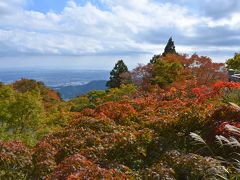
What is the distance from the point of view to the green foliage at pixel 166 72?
31.3 meters

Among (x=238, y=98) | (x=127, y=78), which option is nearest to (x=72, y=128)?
(x=238, y=98)

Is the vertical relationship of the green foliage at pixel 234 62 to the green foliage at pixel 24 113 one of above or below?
above

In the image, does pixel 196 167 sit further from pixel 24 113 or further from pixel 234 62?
pixel 234 62

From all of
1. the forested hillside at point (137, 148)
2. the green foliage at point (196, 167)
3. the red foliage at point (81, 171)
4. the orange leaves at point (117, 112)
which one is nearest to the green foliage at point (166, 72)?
the forested hillside at point (137, 148)

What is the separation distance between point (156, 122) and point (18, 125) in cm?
1617

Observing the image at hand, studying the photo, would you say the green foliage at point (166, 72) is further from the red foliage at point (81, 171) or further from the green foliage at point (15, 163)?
the red foliage at point (81, 171)

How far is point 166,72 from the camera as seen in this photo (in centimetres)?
3180

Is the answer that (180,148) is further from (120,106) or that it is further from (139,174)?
(120,106)

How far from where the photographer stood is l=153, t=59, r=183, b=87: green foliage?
3128 centimetres

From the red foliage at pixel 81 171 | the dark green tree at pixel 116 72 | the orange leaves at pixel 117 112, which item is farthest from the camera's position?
the dark green tree at pixel 116 72

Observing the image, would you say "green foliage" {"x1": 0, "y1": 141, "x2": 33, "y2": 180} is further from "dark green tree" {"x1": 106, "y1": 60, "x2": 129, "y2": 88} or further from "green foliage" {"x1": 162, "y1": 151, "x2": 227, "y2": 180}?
"dark green tree" {"x1": 106, "y1": 60, "x2": 129, "y2": 88}

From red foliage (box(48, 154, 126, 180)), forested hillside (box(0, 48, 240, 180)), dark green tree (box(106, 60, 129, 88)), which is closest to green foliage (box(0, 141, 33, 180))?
forested hillside (box(0, 48, 240, 180))

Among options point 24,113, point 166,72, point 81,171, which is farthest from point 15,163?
point 166,72

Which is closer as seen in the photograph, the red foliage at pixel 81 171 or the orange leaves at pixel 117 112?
the red foliage at pixel 81 171
